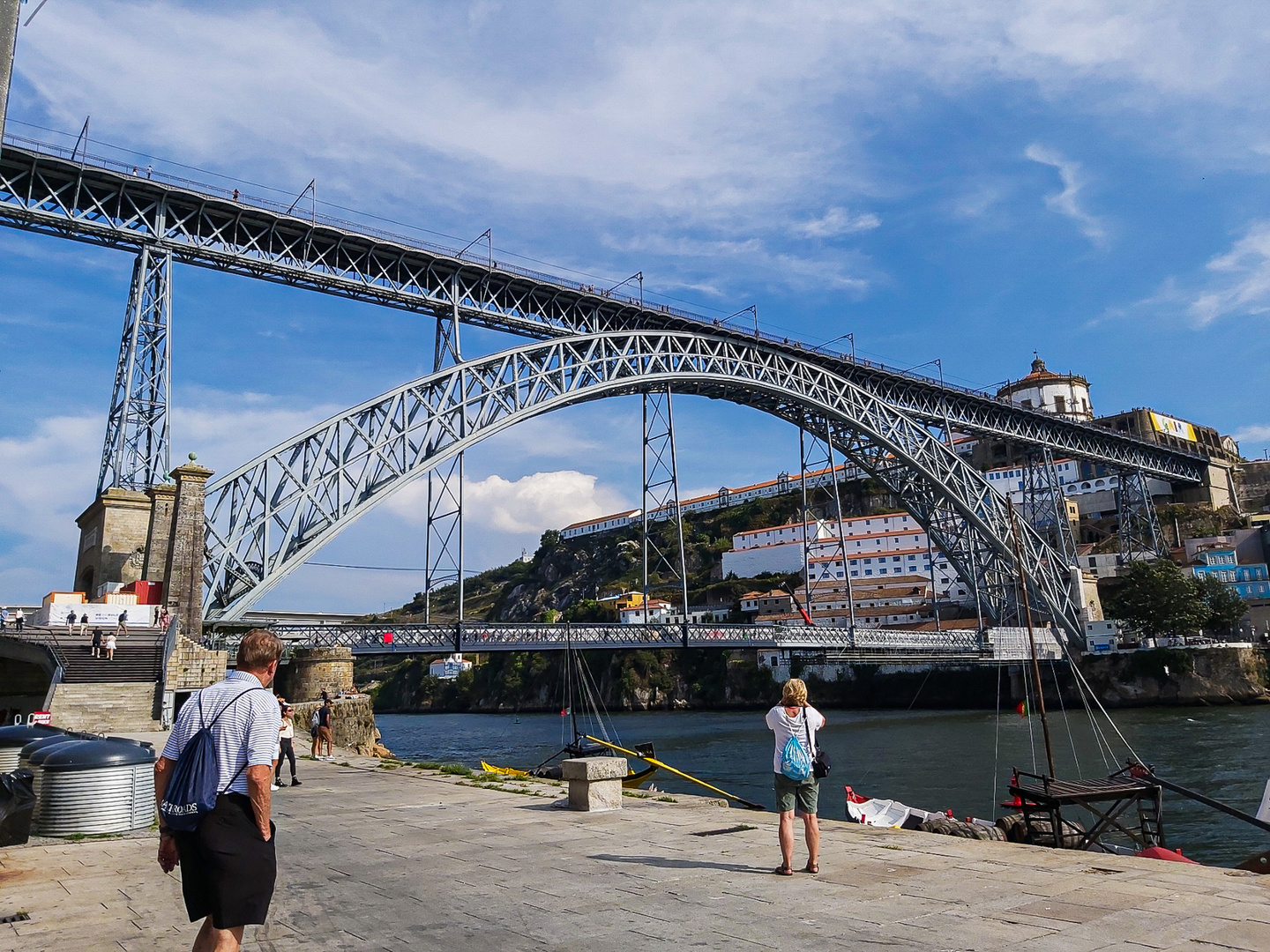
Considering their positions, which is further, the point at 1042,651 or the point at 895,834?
the point at 1042,651

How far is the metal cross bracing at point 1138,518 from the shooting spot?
63.8 metres

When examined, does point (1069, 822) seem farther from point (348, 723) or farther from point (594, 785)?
point (348, 723)

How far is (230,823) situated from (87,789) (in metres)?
6.51

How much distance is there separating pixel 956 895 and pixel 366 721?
22.8m

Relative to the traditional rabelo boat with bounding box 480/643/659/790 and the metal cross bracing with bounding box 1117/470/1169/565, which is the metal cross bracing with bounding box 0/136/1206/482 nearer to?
the traditional rabelo boat with bounding box 480/643/659/790

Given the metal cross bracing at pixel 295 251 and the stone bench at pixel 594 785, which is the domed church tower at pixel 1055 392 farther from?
the stone bench at pixel 594 785

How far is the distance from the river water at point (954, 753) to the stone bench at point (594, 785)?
10430 millimetres

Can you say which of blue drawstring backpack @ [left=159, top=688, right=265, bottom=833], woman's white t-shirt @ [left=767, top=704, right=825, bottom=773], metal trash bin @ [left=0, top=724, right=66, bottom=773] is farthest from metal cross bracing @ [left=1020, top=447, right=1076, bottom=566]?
blue drawstring backpack @ [left=159, top=688, right=265, bottom=833]

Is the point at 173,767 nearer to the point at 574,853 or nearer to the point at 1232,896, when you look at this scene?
the point at 574,853

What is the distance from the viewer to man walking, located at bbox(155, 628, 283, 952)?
3.76 meters

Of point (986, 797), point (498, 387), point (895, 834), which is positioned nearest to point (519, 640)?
point (498, 387)

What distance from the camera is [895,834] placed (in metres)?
8.96

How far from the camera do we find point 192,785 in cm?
379

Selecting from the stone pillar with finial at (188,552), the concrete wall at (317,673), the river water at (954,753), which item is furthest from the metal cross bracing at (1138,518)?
the stone pillar with finial at (188,552)
